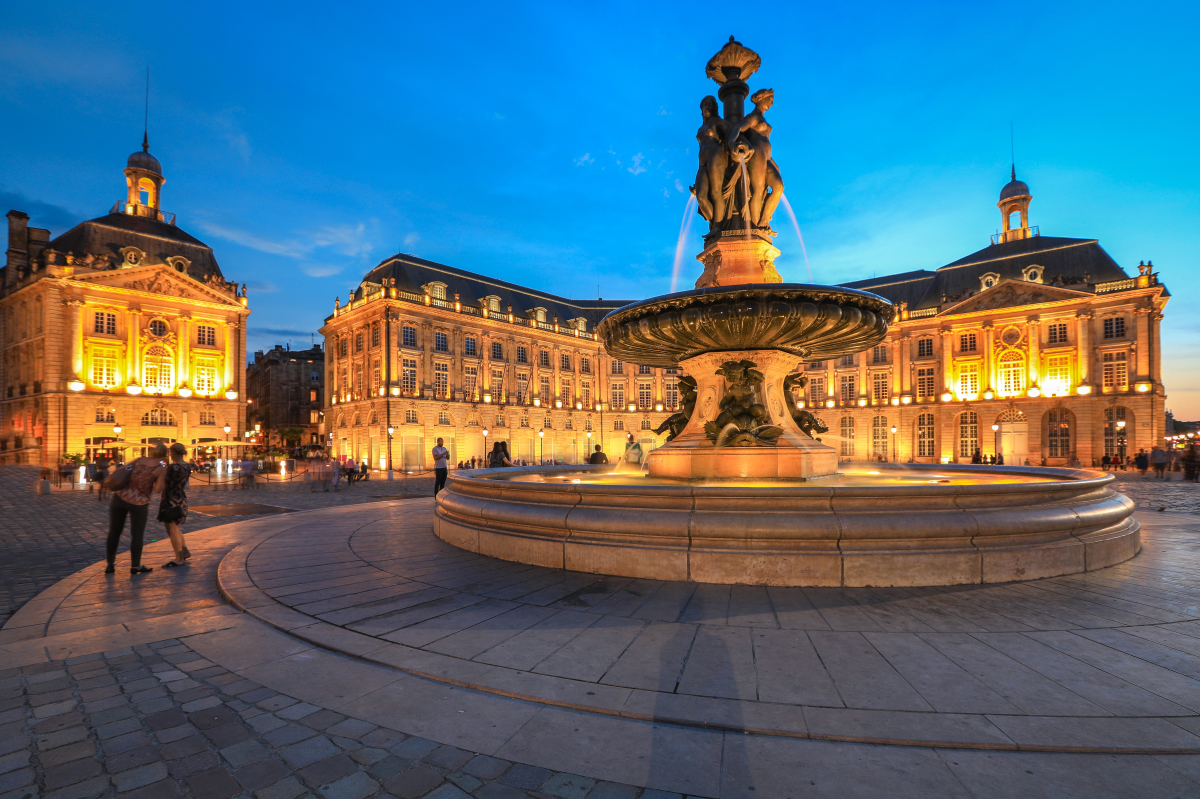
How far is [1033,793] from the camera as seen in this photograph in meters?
2.13

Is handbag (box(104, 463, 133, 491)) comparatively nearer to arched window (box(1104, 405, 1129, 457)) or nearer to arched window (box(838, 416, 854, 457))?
arched window (box(1104, 405, 1129, 457))

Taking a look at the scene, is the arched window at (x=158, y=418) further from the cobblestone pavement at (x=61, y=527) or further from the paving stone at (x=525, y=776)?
the paving stone at (x=525, y=776)

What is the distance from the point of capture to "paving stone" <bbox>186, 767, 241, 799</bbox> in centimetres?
224

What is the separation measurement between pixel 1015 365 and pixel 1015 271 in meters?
8.15

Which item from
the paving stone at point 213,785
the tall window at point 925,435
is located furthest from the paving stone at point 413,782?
the tall window at point 925,435

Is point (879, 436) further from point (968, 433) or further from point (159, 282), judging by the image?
point (159, 282)

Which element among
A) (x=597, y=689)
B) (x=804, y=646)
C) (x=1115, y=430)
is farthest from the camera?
(x=1115, y=430)

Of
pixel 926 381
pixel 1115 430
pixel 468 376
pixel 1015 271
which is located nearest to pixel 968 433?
pixel 926 381

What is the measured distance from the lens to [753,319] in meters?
7.52

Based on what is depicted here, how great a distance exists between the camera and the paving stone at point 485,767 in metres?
2.34

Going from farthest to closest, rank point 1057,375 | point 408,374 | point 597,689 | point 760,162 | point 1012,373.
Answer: point 408,374, point 1012,373, point 1057,375, point 760,162, point 597,689

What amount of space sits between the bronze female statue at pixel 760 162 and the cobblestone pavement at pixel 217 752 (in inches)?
378

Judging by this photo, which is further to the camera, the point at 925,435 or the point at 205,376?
the point at 925,435

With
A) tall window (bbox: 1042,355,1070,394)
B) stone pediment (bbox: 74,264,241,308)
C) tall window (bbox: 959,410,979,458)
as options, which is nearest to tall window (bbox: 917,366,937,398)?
tall window (bbox: 959,410,979,458)
